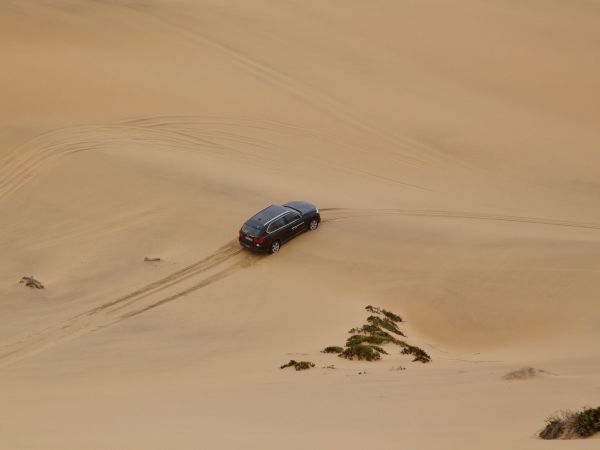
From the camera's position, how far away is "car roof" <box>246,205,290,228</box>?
2057cm

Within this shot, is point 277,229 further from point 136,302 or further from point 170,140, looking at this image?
point 170,140

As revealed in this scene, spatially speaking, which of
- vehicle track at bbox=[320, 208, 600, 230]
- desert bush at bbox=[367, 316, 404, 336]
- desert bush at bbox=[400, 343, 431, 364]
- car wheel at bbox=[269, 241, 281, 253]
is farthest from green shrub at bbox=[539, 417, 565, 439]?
vehicle track at bbox=[320, 208, 600, 230]

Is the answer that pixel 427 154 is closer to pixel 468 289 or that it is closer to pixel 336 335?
pixel 468 289

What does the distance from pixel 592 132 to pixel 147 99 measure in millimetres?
18658

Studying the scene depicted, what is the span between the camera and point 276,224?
20.8 meters

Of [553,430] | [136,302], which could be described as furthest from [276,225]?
[553,430]

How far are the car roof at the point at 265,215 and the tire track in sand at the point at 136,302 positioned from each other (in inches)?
40.3

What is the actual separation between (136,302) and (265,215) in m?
4.56

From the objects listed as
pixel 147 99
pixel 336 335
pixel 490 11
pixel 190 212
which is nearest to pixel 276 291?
pixel 336 335

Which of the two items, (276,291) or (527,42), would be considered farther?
(527,42)

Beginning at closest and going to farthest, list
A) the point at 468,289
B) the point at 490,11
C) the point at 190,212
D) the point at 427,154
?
the point at 468,289
the point at 190,212
the point at 427,154
the point at 490,11

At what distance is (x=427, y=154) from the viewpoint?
28.1 meters

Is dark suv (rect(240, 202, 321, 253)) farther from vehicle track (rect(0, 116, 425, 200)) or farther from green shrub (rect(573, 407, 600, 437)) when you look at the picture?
green shrub (rect(573, 407, 600, 437))

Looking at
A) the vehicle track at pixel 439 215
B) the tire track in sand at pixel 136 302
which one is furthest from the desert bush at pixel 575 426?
the vehicle track at pixel 439 215
